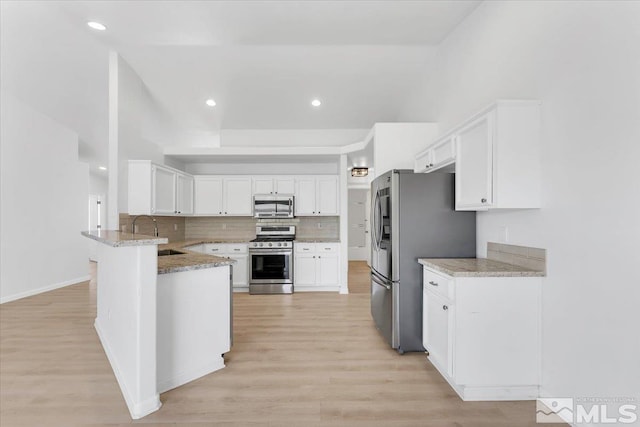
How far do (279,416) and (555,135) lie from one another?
8.59ft

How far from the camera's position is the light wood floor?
6.70 feet

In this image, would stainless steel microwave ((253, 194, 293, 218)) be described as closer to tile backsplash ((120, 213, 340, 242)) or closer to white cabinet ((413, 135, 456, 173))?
tile backsplash ((120, 213, 340, 242))

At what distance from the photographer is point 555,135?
2100 mm

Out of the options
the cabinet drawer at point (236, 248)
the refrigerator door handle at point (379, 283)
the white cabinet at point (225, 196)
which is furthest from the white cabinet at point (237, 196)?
the refrigerator door handle at point (379, 283)

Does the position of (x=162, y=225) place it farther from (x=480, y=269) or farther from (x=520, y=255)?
(x=520, y=255)

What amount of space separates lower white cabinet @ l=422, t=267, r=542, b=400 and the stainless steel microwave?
4.00m

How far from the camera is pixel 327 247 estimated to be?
557 cm

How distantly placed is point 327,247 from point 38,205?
5.03 m

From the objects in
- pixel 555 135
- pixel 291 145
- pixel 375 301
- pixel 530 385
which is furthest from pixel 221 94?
pixel 530 385

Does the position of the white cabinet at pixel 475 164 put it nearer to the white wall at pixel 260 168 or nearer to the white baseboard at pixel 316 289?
the white baseboard at pixel 316 289

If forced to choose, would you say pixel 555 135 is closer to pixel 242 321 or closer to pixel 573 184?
pixel 573 184

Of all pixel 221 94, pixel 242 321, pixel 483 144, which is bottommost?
pixel 242 321

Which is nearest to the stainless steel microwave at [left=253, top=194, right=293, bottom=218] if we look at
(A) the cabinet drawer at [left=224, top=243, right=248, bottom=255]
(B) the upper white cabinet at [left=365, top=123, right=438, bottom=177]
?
(A) the cabinet drawer at [left=224, top=243, right=248, bottom=255]

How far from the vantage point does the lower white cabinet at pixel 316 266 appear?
18.2ft
